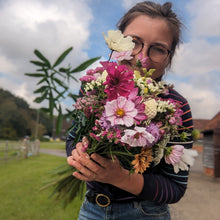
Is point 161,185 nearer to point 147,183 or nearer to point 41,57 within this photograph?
point 147,183

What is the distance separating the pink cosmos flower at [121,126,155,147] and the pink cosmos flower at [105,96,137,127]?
4cm

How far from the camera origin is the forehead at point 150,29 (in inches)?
48.8

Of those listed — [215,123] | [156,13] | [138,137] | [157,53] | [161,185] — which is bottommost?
[161,185]

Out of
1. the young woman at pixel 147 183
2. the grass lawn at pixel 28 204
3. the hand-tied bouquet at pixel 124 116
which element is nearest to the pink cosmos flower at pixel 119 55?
the hand-tied bouquet at pixel 124 116

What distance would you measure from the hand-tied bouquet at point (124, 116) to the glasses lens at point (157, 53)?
8.9 inches

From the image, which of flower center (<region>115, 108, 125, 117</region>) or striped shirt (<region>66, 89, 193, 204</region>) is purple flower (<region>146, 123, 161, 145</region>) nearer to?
flower center (<region>115, 108, 125, 117</region>)

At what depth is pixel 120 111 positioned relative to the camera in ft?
2.56

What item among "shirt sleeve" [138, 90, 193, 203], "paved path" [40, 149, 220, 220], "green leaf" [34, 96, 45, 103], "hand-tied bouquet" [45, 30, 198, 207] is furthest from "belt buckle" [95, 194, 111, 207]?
"paved path" [40, 149, 220, 220]

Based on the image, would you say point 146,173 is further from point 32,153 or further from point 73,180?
point 32,153

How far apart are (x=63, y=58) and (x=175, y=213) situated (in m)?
5.12

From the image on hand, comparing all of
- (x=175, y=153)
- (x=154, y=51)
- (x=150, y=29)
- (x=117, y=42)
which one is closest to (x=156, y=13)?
(x=150, y=29)

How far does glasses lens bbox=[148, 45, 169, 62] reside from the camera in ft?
4.08

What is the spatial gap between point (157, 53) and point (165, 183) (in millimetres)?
737

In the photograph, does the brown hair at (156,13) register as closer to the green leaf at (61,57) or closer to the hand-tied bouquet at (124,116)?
the hand-tied bouquet at (124,116)
